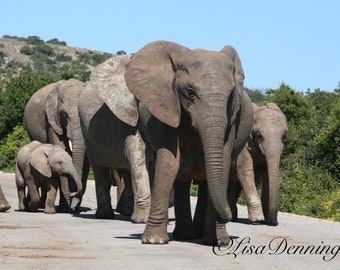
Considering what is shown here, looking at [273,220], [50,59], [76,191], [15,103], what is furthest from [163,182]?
[50,59]

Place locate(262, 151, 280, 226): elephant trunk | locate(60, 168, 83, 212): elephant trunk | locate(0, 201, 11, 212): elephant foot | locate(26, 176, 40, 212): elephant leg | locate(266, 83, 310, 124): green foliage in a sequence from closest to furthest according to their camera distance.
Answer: locate(262, 151, 280, 226): elephant trunk
locate(60, 168, 83, 212): elephant trunk
locate(0, 201, 11, 212): elephant foot
locate(26, 176, 40, 212): elephant leg
locate(266, 83, 310, 124): green foliage

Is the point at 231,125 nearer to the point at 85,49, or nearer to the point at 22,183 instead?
the point at 22,183

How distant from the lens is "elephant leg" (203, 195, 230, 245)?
12281mm

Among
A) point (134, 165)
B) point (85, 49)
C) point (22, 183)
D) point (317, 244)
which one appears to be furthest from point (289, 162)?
point (85, 49)

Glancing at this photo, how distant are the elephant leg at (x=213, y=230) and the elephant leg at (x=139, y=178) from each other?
3508 mm

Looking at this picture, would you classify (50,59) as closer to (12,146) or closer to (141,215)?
(12,146)

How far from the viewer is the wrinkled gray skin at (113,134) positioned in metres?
15.9

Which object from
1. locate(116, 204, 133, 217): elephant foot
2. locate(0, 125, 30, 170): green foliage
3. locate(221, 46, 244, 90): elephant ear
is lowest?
locate(0, 125, 30, 170): green foliage

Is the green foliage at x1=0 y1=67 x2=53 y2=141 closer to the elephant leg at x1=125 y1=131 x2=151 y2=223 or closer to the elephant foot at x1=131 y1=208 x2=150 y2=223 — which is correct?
the elephant leg at x1=125 y1=131 x2=151 y2=223

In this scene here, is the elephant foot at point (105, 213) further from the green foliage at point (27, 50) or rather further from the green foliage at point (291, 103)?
the green foliage at point (27, 50)

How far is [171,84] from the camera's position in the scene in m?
12.2

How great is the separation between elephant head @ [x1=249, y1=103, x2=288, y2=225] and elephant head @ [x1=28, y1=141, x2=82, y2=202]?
310 cm

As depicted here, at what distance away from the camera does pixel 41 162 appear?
1836cm

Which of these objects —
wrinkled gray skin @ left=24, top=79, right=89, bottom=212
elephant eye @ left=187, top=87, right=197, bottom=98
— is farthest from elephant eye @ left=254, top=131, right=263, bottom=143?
elephant eye @ left=187, top=87, right=197, bottom=98
